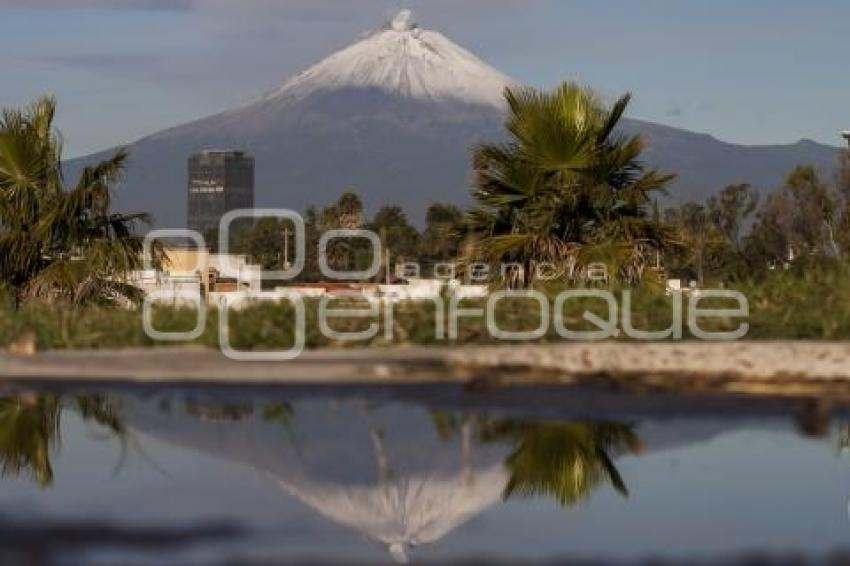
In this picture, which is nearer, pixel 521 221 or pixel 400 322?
pixel 400 322

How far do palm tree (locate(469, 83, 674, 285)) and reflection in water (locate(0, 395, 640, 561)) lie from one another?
30.8 feet

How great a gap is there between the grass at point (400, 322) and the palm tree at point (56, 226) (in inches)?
149

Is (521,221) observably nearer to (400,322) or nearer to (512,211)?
(512,211)

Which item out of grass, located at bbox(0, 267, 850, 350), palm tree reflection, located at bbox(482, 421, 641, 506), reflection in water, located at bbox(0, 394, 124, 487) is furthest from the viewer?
grass, located at bbox(0, 267, 850, 350)

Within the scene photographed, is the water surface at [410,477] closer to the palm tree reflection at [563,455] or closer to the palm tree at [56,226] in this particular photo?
the palm tree reflection at [563,455]

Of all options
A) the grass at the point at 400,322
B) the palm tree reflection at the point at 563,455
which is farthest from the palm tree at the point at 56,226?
the palm tree reflection at the point at 563,455

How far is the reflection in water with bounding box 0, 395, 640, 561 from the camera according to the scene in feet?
31.3

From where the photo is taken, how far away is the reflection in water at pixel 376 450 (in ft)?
31.3

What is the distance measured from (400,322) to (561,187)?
5548mm

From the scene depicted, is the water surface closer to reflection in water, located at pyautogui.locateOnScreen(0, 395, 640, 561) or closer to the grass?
reflection in water, located at pyautogui.locateOnScreen(0, 395, 640, 561)

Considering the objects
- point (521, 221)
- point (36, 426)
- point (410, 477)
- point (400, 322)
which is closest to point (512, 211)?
point (521, 221)

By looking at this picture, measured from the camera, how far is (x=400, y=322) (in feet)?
59.5

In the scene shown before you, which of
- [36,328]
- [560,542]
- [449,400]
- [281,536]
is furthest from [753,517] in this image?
[36,328]

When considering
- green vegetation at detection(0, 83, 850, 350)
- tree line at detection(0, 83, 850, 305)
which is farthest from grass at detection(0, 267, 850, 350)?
tree line at detection(0, 83, 850, 305)
